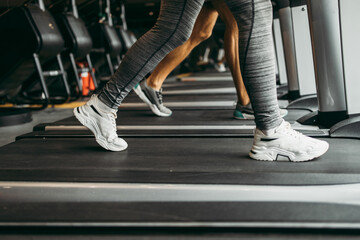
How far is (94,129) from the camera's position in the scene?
1.47m

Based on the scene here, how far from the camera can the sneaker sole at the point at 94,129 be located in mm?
1456

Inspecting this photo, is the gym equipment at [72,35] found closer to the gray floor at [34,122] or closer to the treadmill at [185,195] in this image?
the gray floor at [34,122]

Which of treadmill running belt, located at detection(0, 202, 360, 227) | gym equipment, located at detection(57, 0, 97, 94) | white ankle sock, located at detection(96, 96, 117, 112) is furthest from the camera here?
gym equipment, located at detection(57, 0, 97, 94)

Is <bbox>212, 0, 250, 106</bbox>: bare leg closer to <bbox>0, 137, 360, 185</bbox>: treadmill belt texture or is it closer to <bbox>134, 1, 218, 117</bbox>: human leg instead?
<bbox>134, 1, 218, 117</bbox>: human leg

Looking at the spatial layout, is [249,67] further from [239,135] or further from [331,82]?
[331,82]

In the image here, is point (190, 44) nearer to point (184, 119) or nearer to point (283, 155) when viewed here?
point (184, 119)

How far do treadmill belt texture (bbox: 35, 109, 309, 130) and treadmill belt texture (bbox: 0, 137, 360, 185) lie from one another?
49 cm

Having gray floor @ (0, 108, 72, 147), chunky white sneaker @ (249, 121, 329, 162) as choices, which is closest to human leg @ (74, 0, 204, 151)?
chunky white sneaker @ (249, 121, 329, 162)

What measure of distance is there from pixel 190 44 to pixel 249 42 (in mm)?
1237

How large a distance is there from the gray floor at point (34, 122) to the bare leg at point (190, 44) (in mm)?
926

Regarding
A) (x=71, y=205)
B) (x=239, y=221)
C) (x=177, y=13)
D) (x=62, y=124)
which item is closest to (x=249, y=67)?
(x=177, y=13)

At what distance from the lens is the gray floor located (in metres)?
2.47

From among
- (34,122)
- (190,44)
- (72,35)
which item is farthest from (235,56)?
(72,35)

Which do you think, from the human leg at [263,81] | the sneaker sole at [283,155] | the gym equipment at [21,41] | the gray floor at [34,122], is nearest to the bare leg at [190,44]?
the gray floor at [34,122]
